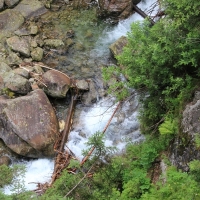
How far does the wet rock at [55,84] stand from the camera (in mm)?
8624

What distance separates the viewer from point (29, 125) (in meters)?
7.65

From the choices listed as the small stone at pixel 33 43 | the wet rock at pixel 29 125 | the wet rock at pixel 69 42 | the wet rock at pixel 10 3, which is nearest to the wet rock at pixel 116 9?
the wet rock at pixel 69 42

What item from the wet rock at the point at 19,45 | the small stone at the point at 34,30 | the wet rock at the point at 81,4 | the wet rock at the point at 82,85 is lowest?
the wet rock at the point at 19,45

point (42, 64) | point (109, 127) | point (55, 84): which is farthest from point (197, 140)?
point (42, 64)

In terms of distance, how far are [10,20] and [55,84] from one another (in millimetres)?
3804

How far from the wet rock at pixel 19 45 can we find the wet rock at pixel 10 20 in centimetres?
67

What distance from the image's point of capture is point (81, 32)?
10844 mm

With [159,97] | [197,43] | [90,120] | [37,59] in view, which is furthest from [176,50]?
[37,59]

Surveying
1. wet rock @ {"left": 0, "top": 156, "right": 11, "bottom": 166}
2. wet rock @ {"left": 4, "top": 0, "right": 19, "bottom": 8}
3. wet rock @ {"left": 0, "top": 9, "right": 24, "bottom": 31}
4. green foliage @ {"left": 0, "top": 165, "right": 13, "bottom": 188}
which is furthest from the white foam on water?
wet rock @ {"left": 4, "top": 0, "right": 19, "bottom": 8}

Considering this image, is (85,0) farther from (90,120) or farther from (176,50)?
(176,50)

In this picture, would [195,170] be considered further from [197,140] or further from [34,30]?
[34,30]

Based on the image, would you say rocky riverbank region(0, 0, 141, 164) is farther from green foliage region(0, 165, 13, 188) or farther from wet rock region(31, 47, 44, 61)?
green foliage region(0, 165, 13, 188)

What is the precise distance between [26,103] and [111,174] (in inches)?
119

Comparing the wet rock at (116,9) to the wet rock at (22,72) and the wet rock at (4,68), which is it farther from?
the wet rock at (4,68)
